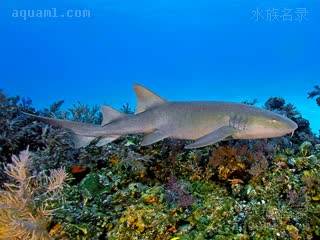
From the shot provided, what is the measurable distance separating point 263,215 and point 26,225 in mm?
2756

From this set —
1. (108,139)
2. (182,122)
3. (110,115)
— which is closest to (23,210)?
(108,139)

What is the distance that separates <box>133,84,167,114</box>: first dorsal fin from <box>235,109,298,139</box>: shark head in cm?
150

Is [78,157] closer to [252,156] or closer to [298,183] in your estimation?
[252,156]

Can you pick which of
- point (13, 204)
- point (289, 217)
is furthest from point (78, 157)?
point (289, 217)

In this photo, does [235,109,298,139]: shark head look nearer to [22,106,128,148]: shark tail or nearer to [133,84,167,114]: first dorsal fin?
[133,84,167,114]: first dorsal fin

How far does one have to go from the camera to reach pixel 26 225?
2865 millimetres

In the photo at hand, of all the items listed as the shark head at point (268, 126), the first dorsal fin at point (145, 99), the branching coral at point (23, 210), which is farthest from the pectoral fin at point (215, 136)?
the branching coral at point (23, 210)

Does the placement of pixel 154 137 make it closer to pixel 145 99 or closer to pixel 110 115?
pixel 145 99

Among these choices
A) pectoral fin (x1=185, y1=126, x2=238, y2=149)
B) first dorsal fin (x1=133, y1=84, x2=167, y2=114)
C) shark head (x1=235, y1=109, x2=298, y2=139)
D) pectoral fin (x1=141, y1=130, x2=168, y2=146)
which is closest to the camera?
pectoral fin (x1=185, y1=126, x2=238, y2=149)

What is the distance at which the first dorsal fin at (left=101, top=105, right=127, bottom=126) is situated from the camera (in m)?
4.82

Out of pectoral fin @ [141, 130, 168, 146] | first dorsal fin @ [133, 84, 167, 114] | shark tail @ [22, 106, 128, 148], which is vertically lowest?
pectoral fin @ [141, 130, 168, 146]

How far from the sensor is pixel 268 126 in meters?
4.17

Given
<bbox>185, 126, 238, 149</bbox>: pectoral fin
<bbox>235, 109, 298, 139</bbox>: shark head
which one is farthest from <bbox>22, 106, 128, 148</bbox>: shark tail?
<bbox>235, 109, 298, 139</bbox>: shark head

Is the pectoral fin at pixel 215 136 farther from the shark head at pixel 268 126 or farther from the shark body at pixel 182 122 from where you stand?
the shark head at pixel 268 126
